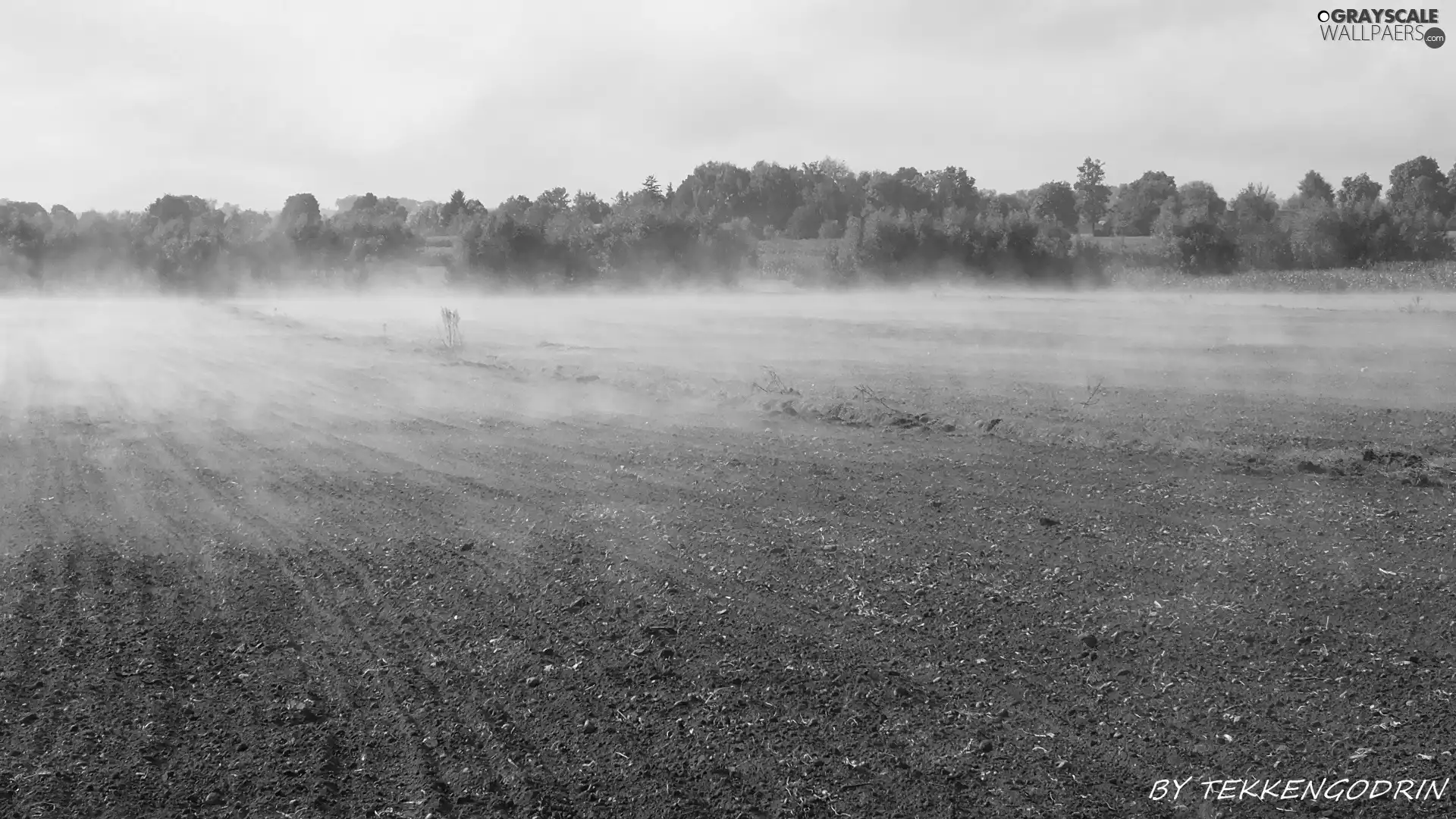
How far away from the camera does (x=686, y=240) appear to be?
60.7 meters

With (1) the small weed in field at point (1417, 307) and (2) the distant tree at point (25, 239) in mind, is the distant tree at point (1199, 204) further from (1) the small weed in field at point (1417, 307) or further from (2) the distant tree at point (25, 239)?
(2) the distant tree at point (25, 239)

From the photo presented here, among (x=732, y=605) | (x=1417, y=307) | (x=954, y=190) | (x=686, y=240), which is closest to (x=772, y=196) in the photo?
(x=954, y=190)

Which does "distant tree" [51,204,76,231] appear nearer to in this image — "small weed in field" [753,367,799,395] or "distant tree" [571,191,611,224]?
"distant tree" [571,191,611,224]

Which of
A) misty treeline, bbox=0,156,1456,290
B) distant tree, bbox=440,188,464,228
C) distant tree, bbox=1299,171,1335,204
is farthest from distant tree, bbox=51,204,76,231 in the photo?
distant tree, bbox=1299,171,1335,204

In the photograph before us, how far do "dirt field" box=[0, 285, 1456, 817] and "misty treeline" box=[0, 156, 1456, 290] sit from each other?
40.6m

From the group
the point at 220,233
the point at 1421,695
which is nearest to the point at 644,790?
the point at 1421,695

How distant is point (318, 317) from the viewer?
37.5 meters

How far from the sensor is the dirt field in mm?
4945

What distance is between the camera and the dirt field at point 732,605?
4945 mm

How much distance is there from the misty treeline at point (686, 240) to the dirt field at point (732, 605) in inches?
1600

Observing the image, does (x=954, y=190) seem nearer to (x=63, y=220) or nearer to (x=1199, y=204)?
(x=1199, y=204)

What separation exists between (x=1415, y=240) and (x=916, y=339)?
133 ft

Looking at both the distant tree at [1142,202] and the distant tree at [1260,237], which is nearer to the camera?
the distant tree at [1260,237]

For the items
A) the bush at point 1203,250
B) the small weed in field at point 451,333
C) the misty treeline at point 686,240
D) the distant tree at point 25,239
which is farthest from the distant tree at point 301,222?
the bush at point 1203,250
